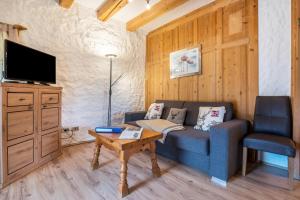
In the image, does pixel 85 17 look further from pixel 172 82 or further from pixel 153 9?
pixel 172 82

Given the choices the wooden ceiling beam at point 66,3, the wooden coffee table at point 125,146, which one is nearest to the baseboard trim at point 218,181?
the wooden coffee table at point 125,146

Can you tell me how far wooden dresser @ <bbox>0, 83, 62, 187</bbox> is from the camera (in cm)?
170

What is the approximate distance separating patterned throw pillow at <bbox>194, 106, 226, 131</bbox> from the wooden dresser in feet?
6.74

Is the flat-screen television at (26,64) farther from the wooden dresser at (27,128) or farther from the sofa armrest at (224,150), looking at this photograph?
the sofa armrest at (224,150)

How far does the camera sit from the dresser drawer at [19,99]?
1729 mm

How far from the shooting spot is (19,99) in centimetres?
182

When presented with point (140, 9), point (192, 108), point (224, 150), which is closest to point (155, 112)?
point (192, 108)

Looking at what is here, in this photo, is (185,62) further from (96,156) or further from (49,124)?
(49,124)

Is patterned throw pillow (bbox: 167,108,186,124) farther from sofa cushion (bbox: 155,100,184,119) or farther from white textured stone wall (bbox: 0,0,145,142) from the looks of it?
white textured stone wall (bbox: 0,0,145,142)

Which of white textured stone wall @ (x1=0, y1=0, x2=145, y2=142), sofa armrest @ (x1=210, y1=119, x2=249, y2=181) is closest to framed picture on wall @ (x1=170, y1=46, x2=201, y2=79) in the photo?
white textured stone wall @ (x1=0, y1=0, x2=145, y2=142)

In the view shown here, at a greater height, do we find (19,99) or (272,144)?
(19,99)

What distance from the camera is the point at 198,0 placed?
277cm

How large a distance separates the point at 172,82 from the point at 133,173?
2.08 meters

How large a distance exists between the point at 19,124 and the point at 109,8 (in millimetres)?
2265
